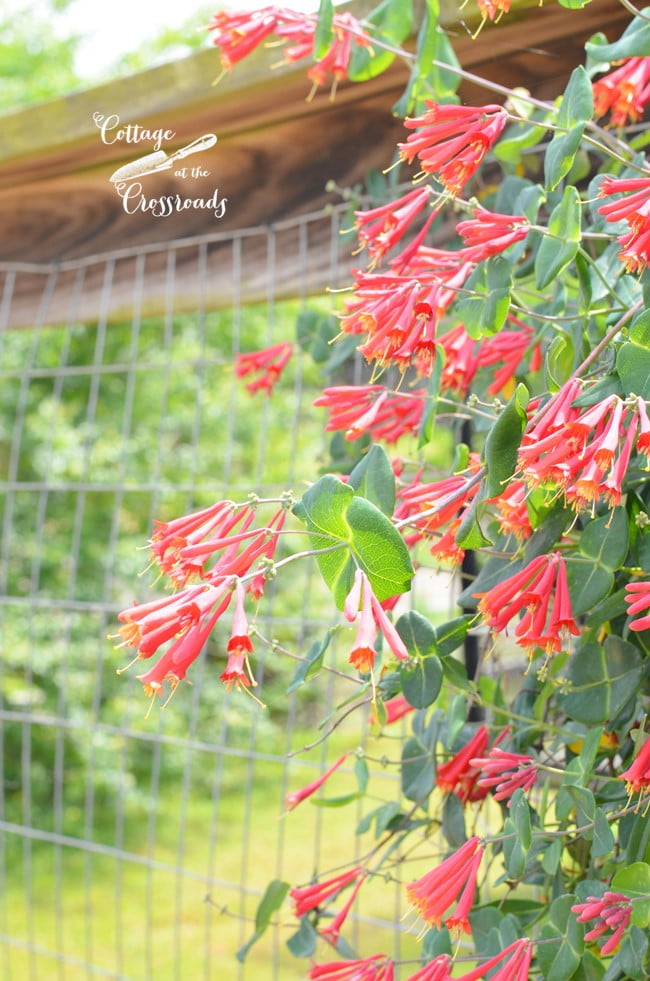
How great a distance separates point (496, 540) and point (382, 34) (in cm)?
43

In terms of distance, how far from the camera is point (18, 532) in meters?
3.66

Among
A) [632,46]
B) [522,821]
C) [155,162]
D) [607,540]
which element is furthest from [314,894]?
[155,162]

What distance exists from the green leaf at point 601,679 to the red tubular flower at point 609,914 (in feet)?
0.33

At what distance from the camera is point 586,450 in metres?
0.49

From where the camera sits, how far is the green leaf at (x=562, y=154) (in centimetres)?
60

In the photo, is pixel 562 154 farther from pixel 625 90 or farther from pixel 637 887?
pixel 637 887

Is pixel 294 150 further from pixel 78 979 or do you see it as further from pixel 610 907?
pixel 78 979

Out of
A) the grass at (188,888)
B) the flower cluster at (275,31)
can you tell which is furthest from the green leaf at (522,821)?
the grass at (188,888)

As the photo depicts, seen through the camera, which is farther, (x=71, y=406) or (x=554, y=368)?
(x=71, y=406)

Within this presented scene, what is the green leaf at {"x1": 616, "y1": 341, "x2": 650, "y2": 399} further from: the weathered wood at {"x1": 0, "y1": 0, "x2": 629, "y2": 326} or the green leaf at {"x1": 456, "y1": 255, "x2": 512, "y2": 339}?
the weathered wood at {"x1": 0, "y1": 0, "x2": 629, "y2": 326}

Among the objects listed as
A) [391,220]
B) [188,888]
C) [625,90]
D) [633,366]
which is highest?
[625,90]

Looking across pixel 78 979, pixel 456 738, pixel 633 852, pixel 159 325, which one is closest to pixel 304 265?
pixel 456 738

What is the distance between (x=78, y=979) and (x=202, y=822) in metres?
1.49

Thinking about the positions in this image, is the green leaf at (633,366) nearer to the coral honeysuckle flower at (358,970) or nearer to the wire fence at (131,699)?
the coral honeysuckle flower at (358,970)
